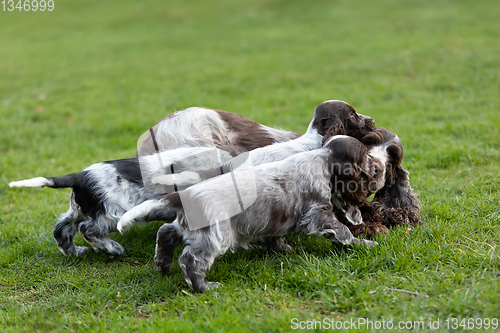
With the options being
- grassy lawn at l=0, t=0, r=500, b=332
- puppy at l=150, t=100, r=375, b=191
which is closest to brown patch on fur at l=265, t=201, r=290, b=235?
grassy lawn at l=0, t=0, r=500, b=332

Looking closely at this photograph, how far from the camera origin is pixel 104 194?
4586mm

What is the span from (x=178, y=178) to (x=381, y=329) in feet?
7.42

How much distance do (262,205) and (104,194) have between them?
4.72 ft

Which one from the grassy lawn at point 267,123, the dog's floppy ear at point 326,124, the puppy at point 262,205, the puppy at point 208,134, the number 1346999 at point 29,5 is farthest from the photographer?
the number 1346999 at point 29,5

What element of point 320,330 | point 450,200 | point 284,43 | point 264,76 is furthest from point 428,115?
point 284,43

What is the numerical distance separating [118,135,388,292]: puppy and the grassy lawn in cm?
26

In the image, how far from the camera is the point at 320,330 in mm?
3365

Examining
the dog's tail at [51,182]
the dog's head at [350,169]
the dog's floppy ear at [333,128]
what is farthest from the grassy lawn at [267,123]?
the dog's floppy ear at [333,128]

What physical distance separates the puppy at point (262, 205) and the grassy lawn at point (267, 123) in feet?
0.84

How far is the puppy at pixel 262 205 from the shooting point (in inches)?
153

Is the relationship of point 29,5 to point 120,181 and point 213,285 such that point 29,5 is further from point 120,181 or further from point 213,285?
point 213,285

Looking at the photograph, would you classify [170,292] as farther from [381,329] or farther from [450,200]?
[450,200]

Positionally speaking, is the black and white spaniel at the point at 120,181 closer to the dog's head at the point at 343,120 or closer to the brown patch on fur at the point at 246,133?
the dog's head at the point at 343,120

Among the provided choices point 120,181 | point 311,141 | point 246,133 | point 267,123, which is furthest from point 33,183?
point 267,123
